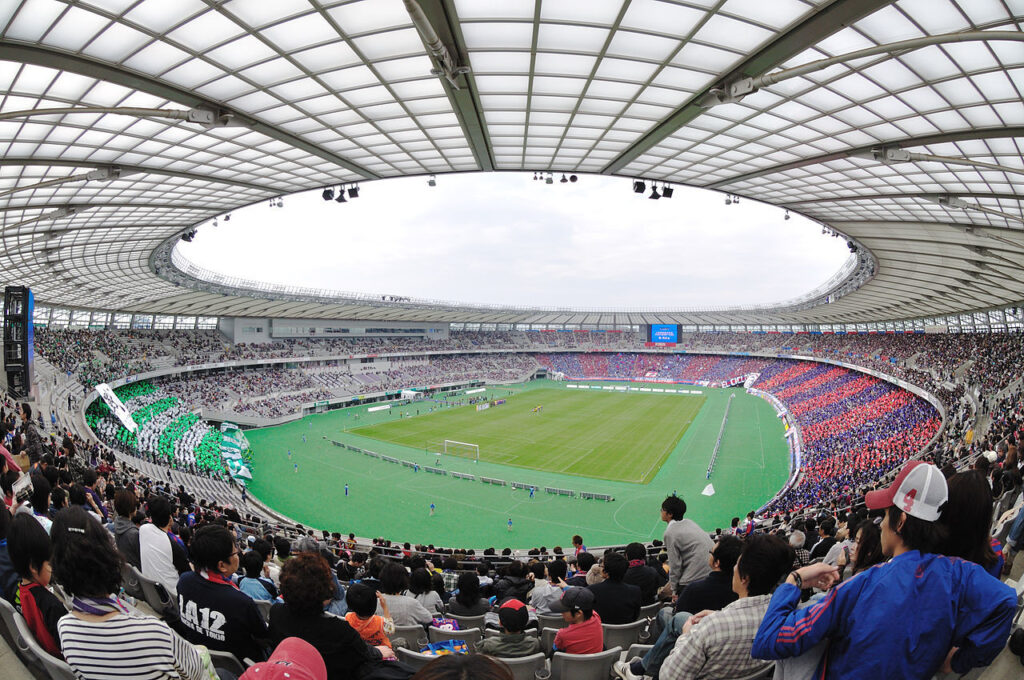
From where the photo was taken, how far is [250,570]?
5371mm

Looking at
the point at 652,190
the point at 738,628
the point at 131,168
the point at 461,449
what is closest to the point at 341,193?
the point at 131,168

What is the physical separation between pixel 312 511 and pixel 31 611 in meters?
24.9

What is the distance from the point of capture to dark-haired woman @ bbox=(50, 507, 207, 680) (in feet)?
7.93

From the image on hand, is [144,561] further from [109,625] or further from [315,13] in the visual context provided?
[315,13]

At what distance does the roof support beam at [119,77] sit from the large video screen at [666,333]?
81461 mm

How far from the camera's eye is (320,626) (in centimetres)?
307

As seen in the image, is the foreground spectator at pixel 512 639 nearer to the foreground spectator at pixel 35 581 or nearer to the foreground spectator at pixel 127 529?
the foreground spectator at pixel 35 581

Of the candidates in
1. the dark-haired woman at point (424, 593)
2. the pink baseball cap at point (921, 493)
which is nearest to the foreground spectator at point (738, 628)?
the pink baseball cap at point (921, 493)

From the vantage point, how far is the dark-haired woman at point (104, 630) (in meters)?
2.42

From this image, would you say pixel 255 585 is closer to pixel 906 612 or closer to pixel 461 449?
pixel 906 612

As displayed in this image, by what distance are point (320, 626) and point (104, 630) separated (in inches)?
43.7

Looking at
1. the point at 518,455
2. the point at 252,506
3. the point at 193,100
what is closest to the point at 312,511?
the point at 252,506

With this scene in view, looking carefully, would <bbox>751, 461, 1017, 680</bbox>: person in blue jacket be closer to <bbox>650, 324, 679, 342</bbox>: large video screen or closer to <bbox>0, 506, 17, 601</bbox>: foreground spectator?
<bbox>0, 506, 17, 601</bbox>: foreground spectator

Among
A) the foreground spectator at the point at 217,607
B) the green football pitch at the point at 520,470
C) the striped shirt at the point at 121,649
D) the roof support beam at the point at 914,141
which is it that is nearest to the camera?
the striped shirt at the point at 121,649
